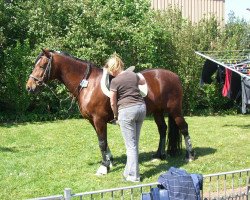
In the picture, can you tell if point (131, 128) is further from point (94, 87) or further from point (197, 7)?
point (197, 7)

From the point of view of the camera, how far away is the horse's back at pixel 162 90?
802cm

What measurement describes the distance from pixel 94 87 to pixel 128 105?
1.14 metres

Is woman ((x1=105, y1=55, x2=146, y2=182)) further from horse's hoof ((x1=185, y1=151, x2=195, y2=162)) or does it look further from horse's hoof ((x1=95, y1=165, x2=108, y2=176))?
horse's hoof ((x1=185, y1=151, x2=195, y2=162))

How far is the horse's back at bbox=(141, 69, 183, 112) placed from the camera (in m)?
8.02

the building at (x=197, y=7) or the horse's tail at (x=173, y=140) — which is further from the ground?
the building at (x=197, y=7)

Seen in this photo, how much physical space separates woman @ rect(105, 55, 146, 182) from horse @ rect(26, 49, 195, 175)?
2.39 feet

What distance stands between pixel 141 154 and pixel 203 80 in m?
4.75

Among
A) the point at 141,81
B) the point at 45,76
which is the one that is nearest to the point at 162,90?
the point at 141,81

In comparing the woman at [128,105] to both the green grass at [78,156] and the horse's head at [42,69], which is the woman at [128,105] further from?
the horse's head at [42,69]

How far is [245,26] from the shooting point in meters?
22.0

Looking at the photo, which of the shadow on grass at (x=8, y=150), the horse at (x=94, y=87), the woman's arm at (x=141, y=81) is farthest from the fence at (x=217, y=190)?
the shadow on grass at (x=8, y=150)

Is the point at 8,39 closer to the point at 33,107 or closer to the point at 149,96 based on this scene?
the point at 33,107

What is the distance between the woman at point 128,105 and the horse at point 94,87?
73 cm

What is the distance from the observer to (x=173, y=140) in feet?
28.4
